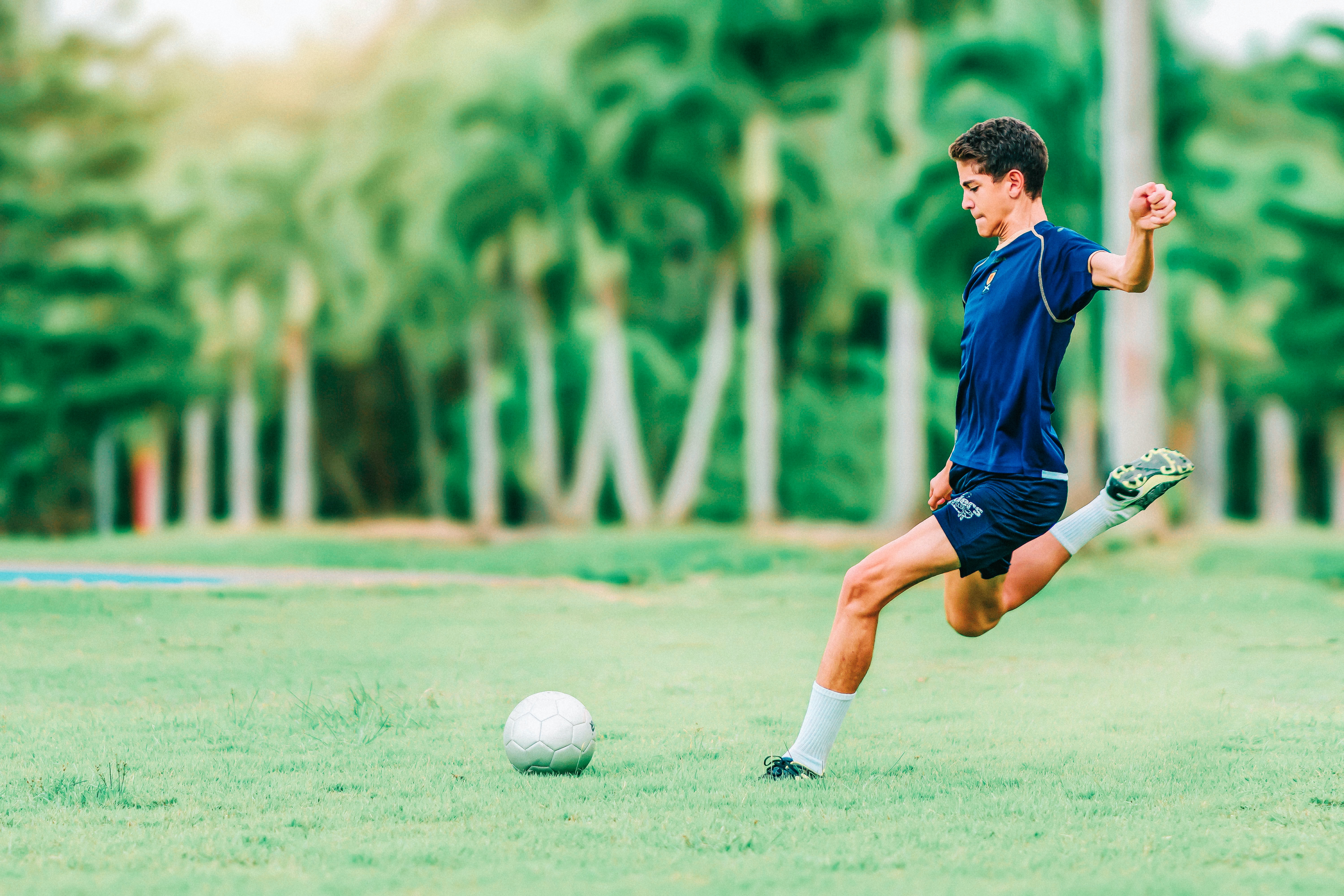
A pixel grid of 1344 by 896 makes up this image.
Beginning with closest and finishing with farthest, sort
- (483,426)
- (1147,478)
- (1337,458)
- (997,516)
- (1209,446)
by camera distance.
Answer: (997,516) < (1147,478) < (483,426) < (1209,446) < (1337,458)

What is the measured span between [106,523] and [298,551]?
19150mm

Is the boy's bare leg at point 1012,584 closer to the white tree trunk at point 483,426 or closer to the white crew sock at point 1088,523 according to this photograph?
the white crew sock at point 1088,523

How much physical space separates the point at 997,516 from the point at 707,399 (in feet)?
75.0

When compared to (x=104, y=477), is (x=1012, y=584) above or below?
below

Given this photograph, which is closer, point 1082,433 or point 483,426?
point 1082,433

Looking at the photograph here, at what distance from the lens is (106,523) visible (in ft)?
→ 122

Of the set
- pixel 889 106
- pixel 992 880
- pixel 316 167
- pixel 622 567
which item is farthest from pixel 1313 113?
pixel 992 880

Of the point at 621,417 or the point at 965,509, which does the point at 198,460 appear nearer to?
the point at 621,417

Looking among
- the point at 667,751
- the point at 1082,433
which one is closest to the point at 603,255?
the point at 1082,433

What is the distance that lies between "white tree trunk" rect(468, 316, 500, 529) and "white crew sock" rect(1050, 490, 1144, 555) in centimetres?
2544

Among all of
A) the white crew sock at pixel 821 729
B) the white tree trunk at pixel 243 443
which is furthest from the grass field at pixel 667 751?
the white tree trunk at pixel 243 443

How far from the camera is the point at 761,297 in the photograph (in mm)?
26016

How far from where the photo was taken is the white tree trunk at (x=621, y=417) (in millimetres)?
27359

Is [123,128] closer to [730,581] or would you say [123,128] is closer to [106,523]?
[106,523]
